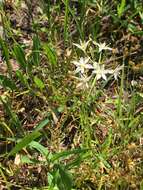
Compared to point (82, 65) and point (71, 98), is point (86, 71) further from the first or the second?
point (71, 98)

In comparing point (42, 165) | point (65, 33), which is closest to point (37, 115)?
point (42, 165)

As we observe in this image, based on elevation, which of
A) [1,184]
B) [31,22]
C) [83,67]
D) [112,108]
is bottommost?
[1,184]

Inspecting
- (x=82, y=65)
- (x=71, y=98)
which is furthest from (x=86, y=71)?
(x=71, y=98)

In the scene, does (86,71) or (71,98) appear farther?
(71,98)

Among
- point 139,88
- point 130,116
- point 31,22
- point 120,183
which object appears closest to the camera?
point 120,183

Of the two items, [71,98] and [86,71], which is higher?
[86,71]

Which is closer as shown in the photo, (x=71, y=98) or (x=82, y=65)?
(x=82, y=65)

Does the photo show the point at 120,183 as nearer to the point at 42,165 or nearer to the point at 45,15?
the point at 42,165

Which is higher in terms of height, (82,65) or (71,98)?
(82,65)
